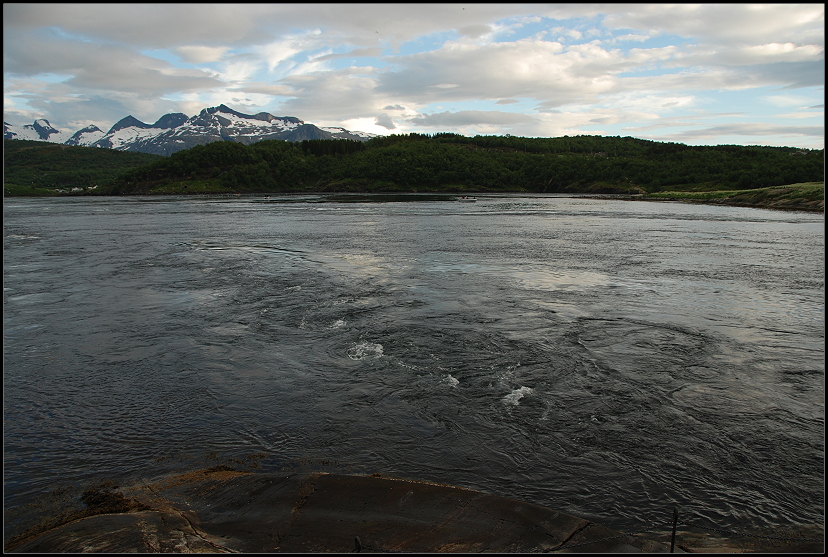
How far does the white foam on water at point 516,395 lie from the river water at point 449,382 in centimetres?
5

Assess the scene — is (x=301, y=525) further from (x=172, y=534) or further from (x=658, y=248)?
(x=658, y=248)

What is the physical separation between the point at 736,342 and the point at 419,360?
8856mm

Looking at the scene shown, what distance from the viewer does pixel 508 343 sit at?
46.1ft

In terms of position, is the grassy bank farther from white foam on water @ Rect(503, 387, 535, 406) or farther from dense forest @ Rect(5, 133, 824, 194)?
white foam on water @ Rect(503, 387, 535, 406)

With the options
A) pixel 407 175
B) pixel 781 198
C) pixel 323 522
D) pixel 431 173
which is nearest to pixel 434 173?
pixel 431 173

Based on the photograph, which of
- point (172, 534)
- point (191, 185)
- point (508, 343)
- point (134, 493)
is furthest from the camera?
point (191, 185)

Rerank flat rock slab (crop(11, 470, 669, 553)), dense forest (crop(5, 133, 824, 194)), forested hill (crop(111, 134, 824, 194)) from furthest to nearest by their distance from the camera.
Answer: forested hill (crop(111, 134, 824, 194)), dense forest (crop(5, 133, 824, 194)), flat rock slab (crop(11, 470, 669, 553))

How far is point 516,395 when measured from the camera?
35.5 feet

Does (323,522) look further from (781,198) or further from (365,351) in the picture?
(781,198)

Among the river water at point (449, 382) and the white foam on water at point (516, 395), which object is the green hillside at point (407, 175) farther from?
the white foam on water at point (516, 395)

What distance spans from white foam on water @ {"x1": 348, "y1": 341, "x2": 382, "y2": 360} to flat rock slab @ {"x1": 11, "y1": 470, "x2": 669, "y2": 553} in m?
5.51

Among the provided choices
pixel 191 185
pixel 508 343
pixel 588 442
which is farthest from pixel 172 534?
pixel 191 185

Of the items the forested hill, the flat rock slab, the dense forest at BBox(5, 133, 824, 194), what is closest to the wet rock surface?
the flat rock slab

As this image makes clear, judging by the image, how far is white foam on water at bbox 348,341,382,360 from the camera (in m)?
13.2
